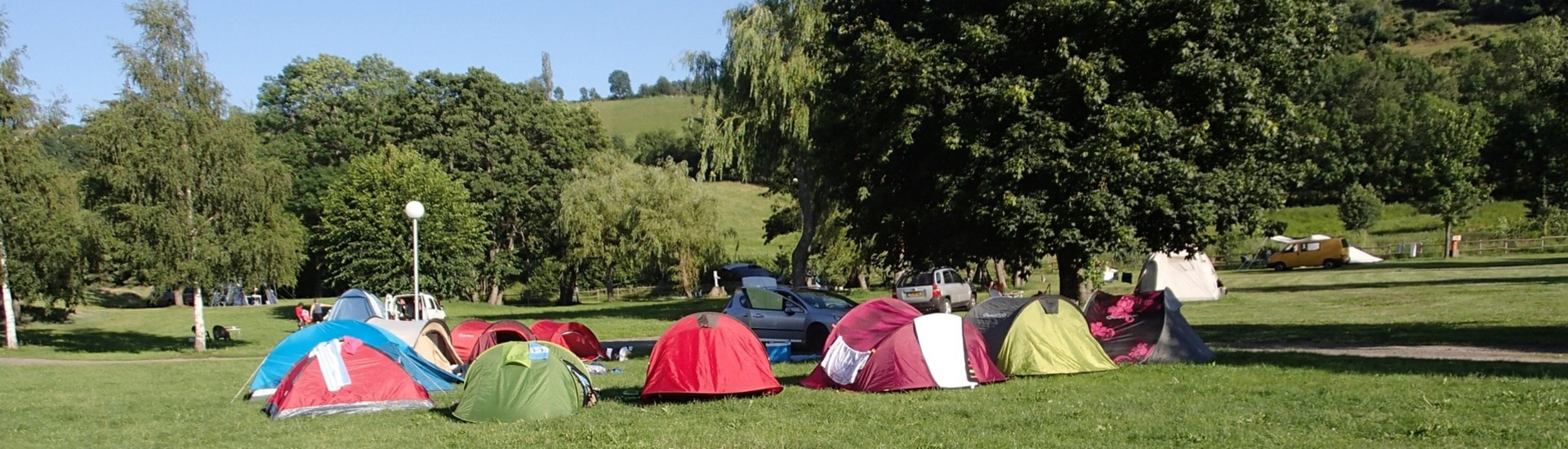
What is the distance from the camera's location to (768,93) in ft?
104

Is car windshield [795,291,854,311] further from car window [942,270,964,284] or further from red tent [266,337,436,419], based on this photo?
car window [942,270,964,284]

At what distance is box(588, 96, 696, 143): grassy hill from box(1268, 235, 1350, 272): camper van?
6992cm

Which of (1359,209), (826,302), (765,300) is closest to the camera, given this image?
(765,300)

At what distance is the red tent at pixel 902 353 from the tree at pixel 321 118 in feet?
136

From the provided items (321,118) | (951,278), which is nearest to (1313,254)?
(951,278)

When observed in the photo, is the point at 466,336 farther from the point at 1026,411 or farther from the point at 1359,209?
the point at 1359,209

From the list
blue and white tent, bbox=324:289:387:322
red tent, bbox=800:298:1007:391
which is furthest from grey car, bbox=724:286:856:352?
blue and white tent, bbox=324:289:387:322

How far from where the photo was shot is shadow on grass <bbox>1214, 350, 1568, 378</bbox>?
12438 mm

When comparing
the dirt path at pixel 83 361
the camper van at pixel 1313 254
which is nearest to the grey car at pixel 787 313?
the dirt path at pixel 83 361

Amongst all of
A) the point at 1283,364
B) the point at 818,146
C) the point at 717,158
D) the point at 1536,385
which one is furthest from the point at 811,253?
the point at 1536,385

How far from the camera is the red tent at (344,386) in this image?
12.9 meters

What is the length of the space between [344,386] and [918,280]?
2096 centimetres

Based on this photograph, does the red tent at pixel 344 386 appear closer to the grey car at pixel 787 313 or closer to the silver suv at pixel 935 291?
the grey car at pixel 787 313

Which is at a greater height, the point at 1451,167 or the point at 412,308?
the point at 1451,167
